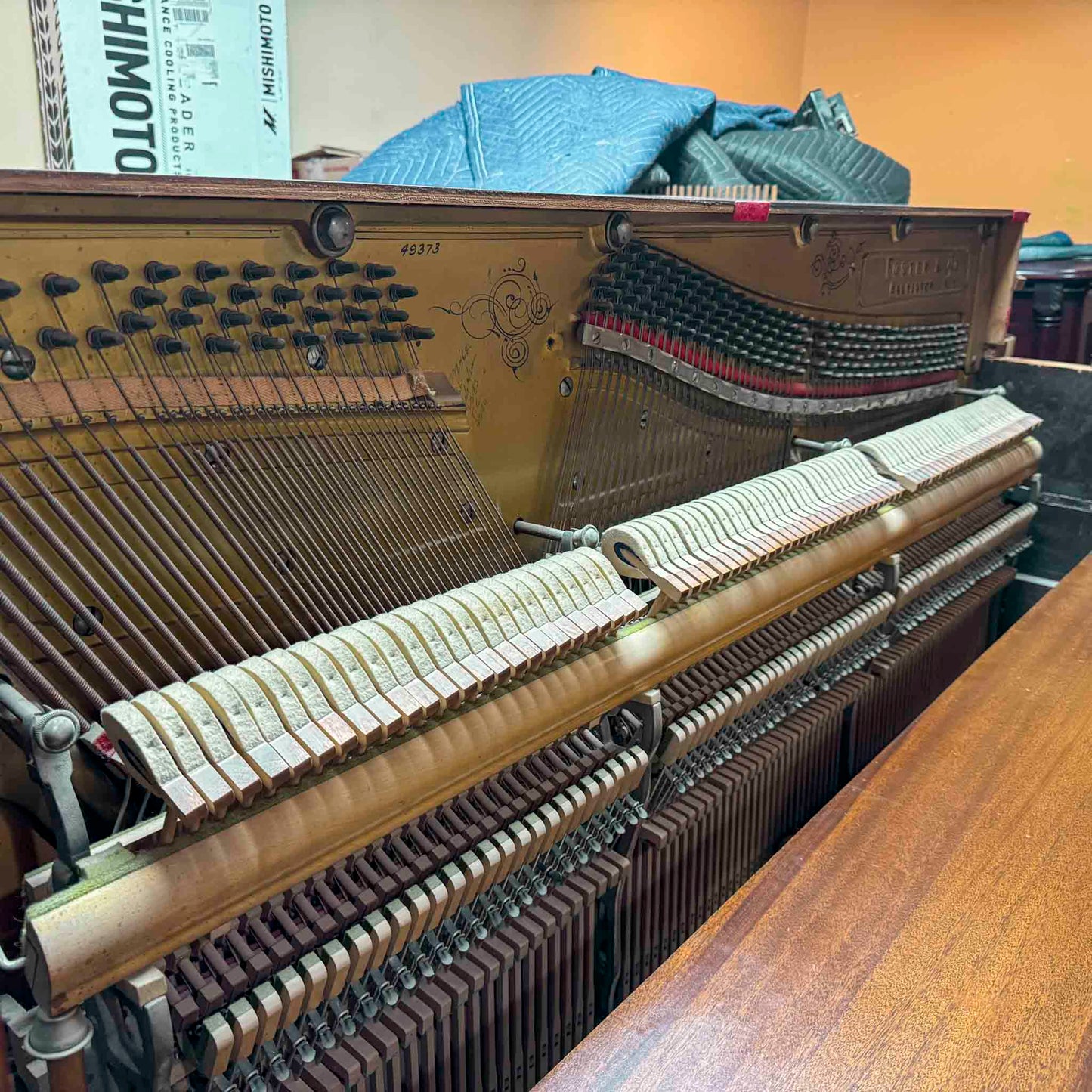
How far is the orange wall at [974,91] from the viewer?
6625mm

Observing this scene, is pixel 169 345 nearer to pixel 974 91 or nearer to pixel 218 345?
pixel 218 345

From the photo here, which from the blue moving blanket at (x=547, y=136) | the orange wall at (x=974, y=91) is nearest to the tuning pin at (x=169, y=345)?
the blue moving blanket at (x=547, y=136)

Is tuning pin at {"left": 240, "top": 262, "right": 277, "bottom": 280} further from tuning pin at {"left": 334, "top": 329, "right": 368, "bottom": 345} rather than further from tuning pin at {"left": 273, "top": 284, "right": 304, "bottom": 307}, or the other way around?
tuning pin at {"left": 334, "top": 329, "right": 368, "bottom": 345}

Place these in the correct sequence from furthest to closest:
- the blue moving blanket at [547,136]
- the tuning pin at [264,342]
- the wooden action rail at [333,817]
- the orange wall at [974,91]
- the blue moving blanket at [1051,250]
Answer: the orange wall at [974,91] → the blue moving blanket at [1051,250] → the blue moving blanket at [547,136] → the tuning pin at [264,342] → the wooden action rail at [333,817]

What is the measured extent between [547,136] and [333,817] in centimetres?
248

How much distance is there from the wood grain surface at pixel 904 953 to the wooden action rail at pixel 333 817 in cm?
34

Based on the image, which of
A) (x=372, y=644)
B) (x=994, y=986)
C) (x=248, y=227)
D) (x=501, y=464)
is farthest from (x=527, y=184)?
(x=994, y=986)

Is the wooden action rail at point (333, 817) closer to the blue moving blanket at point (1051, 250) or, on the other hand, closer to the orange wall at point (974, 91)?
the blue moving blanket at point (1051, 250)

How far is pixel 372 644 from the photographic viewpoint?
4.21 ft

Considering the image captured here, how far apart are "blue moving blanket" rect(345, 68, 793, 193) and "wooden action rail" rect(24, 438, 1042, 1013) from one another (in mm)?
1462

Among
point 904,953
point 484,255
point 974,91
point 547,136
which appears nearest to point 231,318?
point 484,255

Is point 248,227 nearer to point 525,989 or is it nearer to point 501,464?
point 501,464

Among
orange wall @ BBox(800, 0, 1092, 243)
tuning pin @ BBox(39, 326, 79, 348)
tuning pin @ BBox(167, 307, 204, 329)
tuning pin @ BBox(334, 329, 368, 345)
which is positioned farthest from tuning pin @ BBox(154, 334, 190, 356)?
orange wall @ BBox(800, 0, 1092, 243)

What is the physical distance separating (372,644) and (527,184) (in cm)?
199
